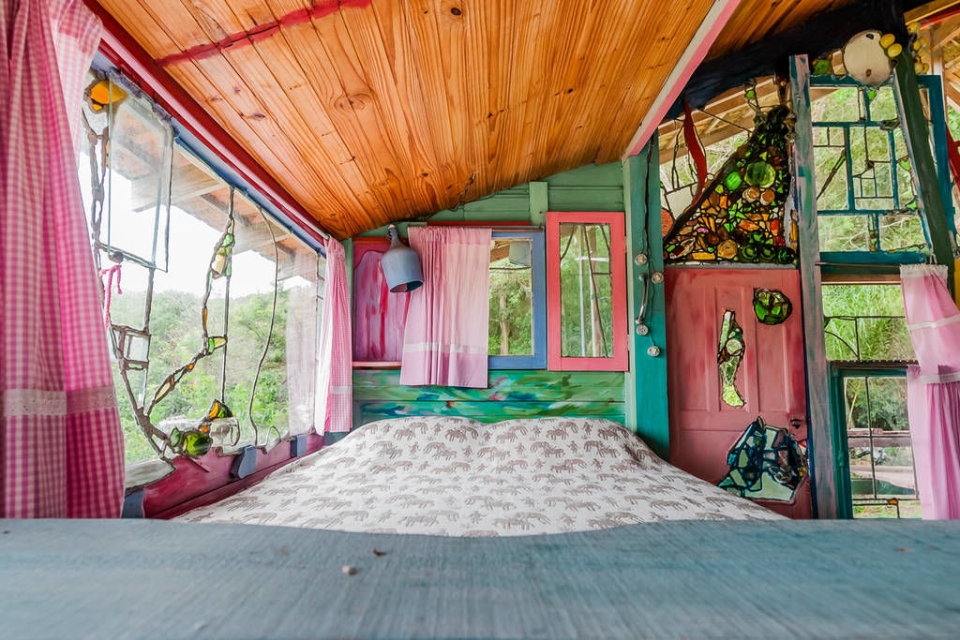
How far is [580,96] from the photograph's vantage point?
2375 millimetres

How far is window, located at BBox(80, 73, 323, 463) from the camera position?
144 centimetres

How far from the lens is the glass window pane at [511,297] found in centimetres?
310

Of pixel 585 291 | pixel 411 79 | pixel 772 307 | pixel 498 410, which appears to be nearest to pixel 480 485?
pixel 498 410

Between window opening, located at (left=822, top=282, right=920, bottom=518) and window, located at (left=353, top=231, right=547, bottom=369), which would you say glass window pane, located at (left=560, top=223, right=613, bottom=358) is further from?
window opening, located at (left=822, top=282, right=920, bottom=518)

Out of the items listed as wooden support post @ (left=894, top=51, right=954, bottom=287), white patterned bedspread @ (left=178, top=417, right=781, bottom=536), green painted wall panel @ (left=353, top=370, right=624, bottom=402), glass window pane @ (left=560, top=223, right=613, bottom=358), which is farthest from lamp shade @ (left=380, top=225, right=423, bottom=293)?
wooden support post @ (left=894, top=51, right=954, bottom=287)

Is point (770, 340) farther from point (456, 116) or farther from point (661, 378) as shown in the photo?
point (456, 116)

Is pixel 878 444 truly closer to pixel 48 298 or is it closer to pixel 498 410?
pixel 498 410

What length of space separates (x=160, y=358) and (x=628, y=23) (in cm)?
202

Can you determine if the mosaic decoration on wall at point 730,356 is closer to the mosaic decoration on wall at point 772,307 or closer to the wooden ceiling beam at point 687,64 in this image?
the mosaic decoration on wall at point 772,307

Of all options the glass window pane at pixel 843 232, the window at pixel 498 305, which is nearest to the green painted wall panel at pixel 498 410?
the window at pixel 498 305

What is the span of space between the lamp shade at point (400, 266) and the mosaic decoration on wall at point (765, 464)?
2.09 metres

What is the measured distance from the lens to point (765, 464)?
299cm

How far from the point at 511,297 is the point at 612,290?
1.98 ft

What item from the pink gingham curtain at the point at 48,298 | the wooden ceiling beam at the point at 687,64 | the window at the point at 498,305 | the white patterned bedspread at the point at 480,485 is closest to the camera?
the pink gingham curtain at the point at 48,298
